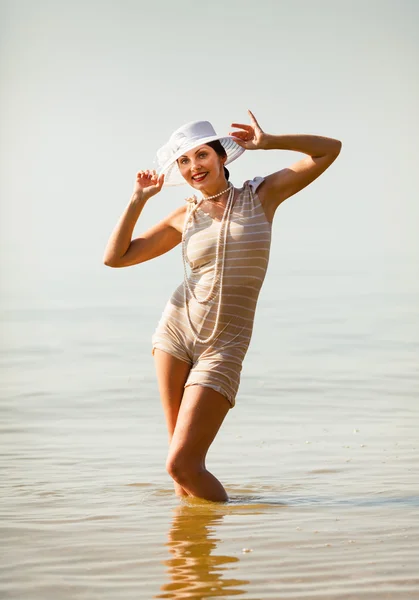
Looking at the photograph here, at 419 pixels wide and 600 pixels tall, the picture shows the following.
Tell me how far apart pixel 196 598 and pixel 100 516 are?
50.0 inches

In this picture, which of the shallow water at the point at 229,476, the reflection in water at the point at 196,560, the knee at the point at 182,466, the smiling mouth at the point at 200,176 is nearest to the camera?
the reflection in water at the point at 196,560

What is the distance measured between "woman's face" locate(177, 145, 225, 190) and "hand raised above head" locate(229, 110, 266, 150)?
135 mm

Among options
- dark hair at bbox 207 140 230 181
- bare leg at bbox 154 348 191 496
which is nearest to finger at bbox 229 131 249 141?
dark hair at bbox 207 140 230 181

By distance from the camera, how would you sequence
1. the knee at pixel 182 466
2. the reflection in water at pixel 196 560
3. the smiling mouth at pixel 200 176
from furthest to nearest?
the smiling mouth at pixel 200 176, the knee at pixel 182 466, the reflection in water at pixel 196 560

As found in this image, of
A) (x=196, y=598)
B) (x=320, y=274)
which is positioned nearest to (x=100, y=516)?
(x=196, y=598)

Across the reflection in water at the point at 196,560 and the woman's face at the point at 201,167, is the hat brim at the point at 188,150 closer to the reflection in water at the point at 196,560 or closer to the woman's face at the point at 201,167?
the woman's face at the point at 201,167

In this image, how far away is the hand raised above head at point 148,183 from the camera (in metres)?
5.42

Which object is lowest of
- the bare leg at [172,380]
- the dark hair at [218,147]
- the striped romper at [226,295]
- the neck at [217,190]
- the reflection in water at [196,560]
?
the reflection in water at [196,560]

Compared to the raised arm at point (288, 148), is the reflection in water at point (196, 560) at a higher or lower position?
lower

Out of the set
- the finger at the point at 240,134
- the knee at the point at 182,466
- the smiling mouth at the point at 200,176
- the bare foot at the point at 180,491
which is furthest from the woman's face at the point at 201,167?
the bare foot at the point at 180,491

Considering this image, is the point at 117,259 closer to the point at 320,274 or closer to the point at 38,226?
the point at 320,274

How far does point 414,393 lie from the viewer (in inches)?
329

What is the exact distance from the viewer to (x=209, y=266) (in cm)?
532

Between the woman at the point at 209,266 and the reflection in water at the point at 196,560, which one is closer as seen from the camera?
the reflection in water at the point at 196,560
